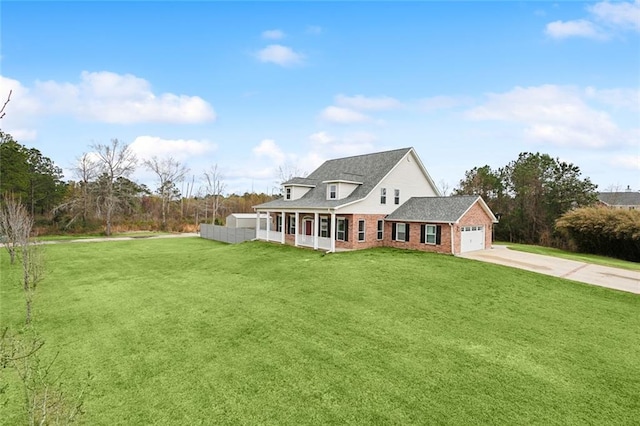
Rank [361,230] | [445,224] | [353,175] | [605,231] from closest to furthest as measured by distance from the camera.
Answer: [445,224], [361,230], [605,231], [353,175]

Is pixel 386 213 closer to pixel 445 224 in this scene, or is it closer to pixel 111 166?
pixel 445 224

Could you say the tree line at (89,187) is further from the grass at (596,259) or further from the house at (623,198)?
the house at (623,198)

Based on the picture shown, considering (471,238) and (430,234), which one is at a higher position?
(430,234)

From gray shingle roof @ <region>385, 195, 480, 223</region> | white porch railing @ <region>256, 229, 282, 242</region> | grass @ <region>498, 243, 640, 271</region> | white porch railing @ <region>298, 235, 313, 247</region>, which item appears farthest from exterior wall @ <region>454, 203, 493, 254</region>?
white porch railing @ <region>256, 229, 282, 242</region>

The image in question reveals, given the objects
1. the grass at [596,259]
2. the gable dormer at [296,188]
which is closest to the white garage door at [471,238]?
the grass at [596,259]

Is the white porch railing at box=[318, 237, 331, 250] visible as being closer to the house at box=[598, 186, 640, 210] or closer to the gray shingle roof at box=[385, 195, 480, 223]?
the gray shingle roof at box=[385, 195, 480, 223]

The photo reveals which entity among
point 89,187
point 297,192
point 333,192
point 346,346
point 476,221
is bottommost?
point 346,346

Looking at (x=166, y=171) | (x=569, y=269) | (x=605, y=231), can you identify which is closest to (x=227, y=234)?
(x=166, y=171)
